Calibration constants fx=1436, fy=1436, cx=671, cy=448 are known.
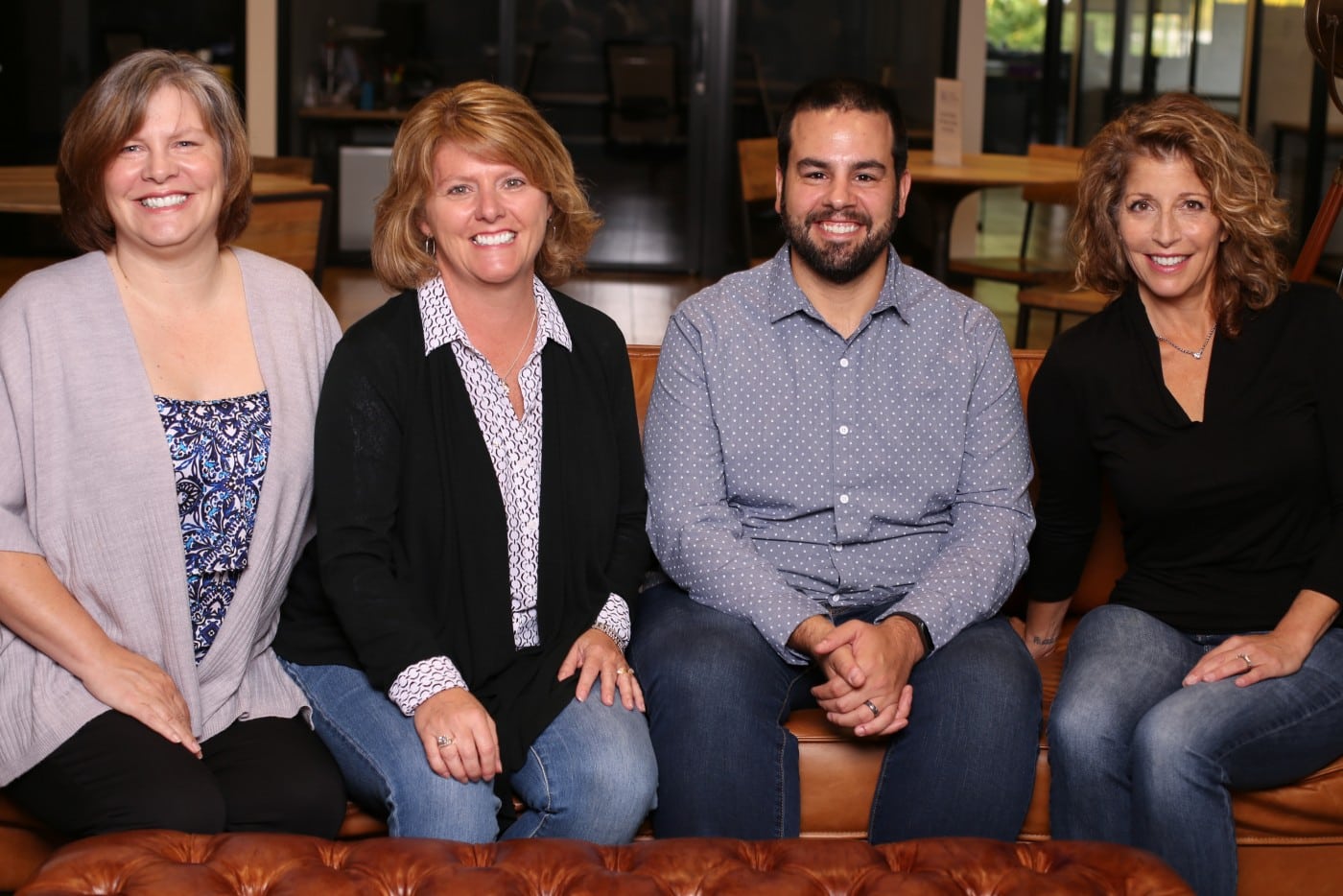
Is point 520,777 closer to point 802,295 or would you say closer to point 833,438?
point 833,438

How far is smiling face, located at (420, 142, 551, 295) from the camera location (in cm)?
224

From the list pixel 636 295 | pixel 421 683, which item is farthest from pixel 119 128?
pixel 636 295

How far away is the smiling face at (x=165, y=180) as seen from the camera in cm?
212

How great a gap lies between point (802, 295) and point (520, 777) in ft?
3.15

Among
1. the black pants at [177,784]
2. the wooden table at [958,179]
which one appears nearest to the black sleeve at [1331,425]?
the black pants at [177,784]

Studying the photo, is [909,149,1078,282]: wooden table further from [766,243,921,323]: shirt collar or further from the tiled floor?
[766,243,921,323]: shirt collar

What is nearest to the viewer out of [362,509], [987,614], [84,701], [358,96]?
[84,701]

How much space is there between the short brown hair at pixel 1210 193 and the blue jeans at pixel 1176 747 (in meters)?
0.62

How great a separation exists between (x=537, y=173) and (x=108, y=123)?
641 millimetres

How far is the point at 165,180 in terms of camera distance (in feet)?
6.93

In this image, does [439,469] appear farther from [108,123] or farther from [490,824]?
[108,123]

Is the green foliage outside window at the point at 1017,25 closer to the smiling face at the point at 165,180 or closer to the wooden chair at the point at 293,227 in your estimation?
the wooden chair at the point at 293,227

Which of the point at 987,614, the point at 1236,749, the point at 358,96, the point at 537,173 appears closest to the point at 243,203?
the point at 537,173

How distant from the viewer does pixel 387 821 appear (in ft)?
6.88
